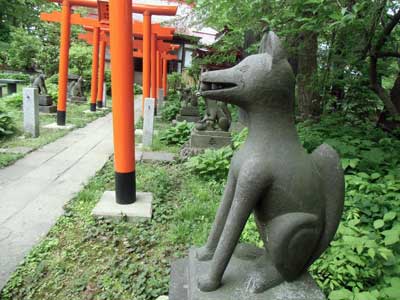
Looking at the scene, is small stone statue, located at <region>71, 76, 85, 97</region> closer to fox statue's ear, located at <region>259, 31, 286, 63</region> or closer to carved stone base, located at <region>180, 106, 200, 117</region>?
carved stone base, located at <region>180, 106, 200, 117</region>

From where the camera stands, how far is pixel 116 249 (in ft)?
9.43

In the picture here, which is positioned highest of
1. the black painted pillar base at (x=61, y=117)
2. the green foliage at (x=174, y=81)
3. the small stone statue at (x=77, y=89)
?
the green foliage at (x=174, y=81)

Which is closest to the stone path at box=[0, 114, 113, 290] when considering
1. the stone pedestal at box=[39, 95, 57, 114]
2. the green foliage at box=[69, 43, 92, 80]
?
the stone pedestal at box=[39, 95, 57, 114]

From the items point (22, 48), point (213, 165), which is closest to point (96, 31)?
point (213, 165)

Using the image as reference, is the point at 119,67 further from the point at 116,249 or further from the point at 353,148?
the point at 353,148

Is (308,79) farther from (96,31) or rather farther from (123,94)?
(96,31)

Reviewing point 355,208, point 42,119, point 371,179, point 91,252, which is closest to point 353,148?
point 371,179

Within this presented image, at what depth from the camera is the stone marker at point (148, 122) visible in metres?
6.62

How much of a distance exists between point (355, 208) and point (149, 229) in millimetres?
1944

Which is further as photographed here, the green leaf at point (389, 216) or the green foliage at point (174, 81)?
the green foliage at point (174, 81)

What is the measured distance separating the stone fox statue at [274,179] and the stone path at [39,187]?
192 centimetres

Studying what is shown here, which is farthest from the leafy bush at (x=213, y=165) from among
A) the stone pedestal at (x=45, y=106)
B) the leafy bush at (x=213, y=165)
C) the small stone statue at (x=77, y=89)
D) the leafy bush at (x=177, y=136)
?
the small stone statue at (x=77, y=89)

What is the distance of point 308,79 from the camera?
20.0 ft

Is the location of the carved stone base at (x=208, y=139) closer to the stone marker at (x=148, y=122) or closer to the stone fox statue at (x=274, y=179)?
the stone marker at (x=148, y=122)
